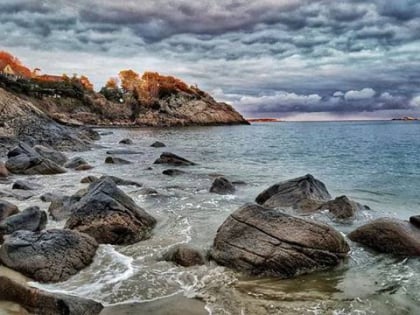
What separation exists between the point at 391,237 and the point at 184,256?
5.65 meters

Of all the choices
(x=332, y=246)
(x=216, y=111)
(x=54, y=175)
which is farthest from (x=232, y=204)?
(x=216, y=111)

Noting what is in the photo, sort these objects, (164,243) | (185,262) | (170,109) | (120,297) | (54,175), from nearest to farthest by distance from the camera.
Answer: (120,297), (185,262), (164,243), (54,175), (170,109)

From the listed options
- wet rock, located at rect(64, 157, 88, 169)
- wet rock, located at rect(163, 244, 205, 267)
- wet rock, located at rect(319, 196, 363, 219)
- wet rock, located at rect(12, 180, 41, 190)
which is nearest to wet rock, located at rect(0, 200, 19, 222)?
wet rock, located at rect(163, 244, 205, 267)

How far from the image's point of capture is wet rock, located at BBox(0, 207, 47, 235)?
11.8 metres

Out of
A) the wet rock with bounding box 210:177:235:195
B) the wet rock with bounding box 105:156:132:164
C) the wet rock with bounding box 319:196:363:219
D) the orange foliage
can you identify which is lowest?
the wet rock with bounding box 105:156:132:164

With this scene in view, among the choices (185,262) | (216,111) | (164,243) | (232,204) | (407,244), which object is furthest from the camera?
(216,111)

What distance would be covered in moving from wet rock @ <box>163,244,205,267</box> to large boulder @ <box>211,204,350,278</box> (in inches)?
17.0

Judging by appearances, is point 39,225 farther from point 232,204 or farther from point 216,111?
point 216,111

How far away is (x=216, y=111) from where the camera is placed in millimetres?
172250

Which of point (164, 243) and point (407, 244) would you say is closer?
point (407, 244)

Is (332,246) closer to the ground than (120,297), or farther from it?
farther from it

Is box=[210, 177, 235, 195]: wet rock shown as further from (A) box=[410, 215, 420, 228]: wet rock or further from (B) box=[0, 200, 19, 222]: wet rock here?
(A) box=[410, 215, 420, 228]: wet rock

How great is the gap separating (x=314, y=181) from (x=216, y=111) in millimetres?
155697

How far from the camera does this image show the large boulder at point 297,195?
1596cm
